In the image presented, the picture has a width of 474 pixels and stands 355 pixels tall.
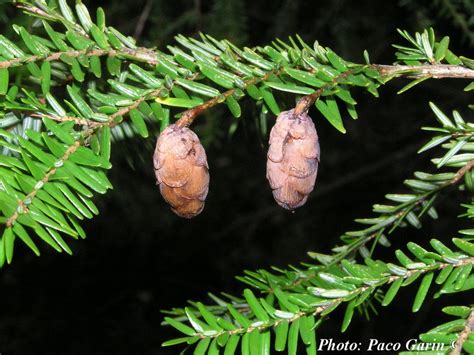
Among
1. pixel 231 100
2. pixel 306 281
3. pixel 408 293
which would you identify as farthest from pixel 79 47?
pixel 408 293

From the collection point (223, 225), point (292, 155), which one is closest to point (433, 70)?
point (292, 155)

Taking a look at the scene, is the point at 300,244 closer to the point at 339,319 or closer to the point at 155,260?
the point at 339,319

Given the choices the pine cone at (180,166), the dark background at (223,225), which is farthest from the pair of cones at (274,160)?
the dark background at (223,225)

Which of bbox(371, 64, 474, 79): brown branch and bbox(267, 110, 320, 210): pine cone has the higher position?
bbox(371, 64, 474, 79): brown branch

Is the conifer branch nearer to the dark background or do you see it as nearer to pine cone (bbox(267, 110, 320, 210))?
pine cone (bbox(267, 110, 320, 210))

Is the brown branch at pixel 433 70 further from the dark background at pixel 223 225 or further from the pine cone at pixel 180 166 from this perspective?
the dark background at pixel 223 225

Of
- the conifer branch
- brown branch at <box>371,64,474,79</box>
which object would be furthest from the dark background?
the conifer branch

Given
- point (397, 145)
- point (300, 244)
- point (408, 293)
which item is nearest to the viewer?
point (408, 293)
